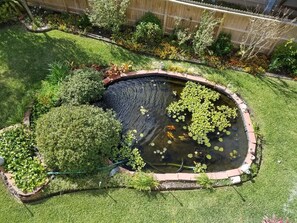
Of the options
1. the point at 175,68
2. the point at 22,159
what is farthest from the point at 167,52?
the point at 22,159

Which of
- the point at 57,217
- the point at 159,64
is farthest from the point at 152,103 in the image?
the point at 57,217

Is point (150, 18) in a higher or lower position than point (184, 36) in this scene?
higher

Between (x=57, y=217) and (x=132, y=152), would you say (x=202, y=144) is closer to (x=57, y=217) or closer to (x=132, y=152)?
(x=132, y=152)

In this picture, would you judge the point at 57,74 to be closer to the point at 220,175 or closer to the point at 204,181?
the point at 204,181

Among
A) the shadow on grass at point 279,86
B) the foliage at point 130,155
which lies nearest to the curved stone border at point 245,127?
the foliage at point 130,155

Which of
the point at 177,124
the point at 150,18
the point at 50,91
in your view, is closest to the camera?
the point at 50,91
